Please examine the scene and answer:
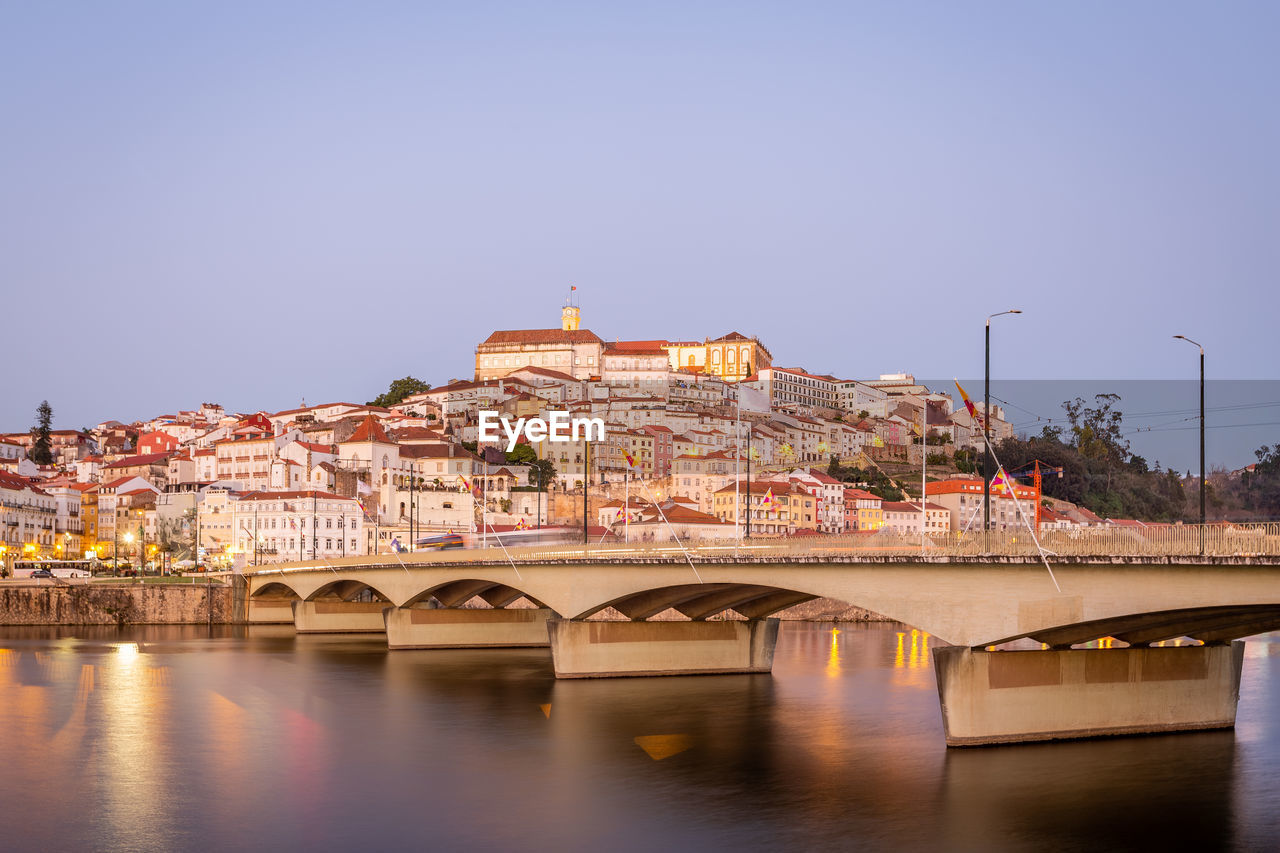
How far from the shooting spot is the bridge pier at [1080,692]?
32688mm

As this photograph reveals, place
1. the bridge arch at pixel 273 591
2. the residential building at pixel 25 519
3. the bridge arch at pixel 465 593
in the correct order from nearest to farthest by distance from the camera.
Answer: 1. the bridge arch at pixel 465 593
2. the bridge arch at pixel 273 591
3. the residential building at pixel 25 519

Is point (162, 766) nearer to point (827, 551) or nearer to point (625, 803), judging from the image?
point (625, 803)

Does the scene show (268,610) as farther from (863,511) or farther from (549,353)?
(549,353)

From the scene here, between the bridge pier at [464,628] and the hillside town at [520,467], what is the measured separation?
21853mm

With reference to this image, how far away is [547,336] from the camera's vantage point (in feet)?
618

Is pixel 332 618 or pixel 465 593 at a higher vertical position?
pixel 465 593

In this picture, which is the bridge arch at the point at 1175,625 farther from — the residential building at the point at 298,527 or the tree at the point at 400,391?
the tree at the point at 400,391

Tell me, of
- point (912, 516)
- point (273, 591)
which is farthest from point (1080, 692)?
point (912, 516)

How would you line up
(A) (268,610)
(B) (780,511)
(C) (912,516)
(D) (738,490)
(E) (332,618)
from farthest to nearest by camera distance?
1. (C) (912,516)
2. (B) (780,511)
3. (A) (268,610)
4. (D) (738,490)
5. (E) (332,618)

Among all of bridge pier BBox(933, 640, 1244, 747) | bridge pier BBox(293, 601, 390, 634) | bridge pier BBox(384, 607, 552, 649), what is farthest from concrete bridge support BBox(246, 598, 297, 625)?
bridge pier BBox(933, 640, 1244, 747)

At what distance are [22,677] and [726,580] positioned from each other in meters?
29.5

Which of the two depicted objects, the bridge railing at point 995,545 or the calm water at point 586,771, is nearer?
the calm water at point 586,771

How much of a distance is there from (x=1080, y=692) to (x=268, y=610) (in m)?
65.9

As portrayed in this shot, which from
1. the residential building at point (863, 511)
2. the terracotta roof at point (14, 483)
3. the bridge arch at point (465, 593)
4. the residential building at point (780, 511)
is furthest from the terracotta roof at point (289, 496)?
the residential building at point (863, 511)
